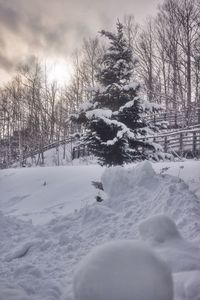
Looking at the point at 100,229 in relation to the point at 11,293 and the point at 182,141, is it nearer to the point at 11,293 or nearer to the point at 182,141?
the point at 11,293

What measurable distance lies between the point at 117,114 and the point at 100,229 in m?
7.20

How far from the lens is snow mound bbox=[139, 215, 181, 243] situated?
376cm

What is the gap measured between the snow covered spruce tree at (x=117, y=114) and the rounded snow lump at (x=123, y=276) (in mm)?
8739

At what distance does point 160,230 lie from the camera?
3.78 meters

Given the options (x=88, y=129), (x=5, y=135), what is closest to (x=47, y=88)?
(x=5, y=135)

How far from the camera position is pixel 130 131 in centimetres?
1203

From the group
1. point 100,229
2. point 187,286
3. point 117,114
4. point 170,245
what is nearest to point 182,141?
point 117,114

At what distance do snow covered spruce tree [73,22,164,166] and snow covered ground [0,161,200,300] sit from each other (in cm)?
320

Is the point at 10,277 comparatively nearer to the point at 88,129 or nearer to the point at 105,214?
the point at 105,214

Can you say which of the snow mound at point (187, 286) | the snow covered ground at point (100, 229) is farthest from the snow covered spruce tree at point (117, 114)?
the snow mound at point (187, 286)

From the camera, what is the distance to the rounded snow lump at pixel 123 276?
228 centimetres

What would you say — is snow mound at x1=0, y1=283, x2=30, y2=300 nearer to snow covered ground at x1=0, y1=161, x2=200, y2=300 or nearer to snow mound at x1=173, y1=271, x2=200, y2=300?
snow covered ground at x1=0, y1=161, x2=200, y2=300

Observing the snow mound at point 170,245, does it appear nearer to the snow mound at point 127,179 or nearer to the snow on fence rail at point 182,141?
the snow mound at point 127,179

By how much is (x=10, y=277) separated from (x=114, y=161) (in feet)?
27.6
